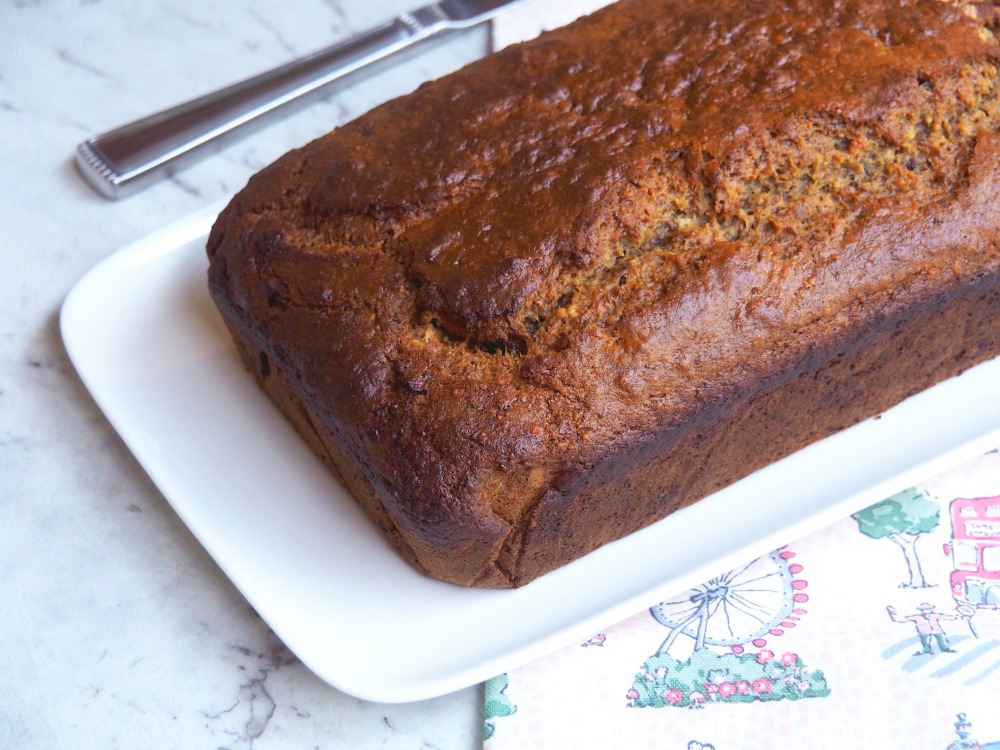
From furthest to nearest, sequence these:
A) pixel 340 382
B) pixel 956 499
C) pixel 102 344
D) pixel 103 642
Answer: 1. pixel 102 344
2. pixel 956 499
3. pixel 103 642
4. pixel 340 382

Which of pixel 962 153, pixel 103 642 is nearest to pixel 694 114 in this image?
pixel 962 153

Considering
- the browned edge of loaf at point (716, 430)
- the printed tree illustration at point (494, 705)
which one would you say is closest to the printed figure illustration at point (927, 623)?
the browned edge of loaf at point (716, 430)

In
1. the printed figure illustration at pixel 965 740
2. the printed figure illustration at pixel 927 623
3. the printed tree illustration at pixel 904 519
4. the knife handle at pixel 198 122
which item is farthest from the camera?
the knife handle at pixel 198 122

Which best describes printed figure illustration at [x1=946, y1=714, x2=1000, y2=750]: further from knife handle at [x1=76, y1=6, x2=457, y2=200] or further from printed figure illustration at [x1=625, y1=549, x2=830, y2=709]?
knife handle at [x1=76, y1=6, x2=457, y2=200]

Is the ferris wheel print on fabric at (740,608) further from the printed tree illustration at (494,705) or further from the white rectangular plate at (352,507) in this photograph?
the printed tree illustration at (494,705)

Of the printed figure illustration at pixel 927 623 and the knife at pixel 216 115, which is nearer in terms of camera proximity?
the printed figure illustration at pixel 927 623

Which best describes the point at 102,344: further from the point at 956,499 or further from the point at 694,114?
the point at 956,499

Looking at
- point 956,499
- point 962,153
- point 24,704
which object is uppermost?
point 962,153

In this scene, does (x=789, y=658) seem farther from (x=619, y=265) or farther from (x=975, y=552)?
(x=619, y=265)
